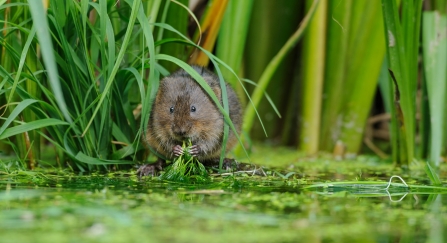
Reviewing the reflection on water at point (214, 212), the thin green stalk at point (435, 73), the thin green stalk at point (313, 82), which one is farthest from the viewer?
the thin green stalk at point (313, 82)

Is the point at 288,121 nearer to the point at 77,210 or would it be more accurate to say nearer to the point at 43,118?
the point at 43,118

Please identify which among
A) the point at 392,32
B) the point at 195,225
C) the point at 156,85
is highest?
the point at 392,32

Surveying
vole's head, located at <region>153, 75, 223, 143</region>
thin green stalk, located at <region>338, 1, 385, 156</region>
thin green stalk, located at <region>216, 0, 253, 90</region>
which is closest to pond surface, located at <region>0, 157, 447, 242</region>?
vole's head, located at <region>153, 75, 223, 143</region>

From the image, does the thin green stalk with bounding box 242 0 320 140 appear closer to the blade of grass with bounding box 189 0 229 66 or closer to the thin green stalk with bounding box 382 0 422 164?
the blade of grass with bounding box 189 0 229 66

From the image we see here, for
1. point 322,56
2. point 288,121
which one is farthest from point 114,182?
point 288,121

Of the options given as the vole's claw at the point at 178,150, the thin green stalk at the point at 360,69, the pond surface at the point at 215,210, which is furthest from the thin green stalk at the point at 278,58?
the pond surface at the point at 215,210

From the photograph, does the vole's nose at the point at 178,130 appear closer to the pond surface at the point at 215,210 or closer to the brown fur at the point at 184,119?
the brown fur at the point at 184,119

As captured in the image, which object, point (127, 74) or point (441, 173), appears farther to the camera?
point (441, 173)

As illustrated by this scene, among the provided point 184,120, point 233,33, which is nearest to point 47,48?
point 184,120
